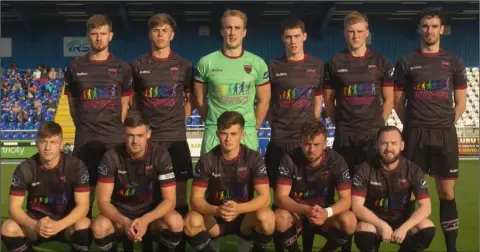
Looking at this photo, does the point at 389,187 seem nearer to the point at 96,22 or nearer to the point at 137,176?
the point at 137,176

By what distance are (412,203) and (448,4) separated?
68.4 ft

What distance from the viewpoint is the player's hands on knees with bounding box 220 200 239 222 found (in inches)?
161

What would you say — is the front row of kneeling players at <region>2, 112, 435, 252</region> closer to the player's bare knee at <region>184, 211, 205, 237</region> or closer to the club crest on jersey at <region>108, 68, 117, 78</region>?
the player's bare knee at <region>184, 211, 205, 237</region>

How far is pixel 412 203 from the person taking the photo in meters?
4.54

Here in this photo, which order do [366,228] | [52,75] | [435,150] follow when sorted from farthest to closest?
[52,75] → [435,150] → [366,228]

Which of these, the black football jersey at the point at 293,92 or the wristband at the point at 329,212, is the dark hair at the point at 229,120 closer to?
the black football jersey at the point at 293,92

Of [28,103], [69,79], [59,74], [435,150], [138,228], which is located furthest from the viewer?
[59,74]

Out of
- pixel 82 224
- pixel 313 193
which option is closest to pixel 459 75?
pixel 313 193

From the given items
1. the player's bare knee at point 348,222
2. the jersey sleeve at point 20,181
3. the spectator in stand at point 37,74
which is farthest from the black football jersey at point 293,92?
the spectator in stand at point 37,74

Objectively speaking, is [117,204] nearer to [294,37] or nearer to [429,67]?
[294,37]

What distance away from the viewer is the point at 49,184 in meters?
4.30

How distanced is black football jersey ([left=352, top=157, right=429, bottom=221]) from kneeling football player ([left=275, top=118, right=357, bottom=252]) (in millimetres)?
131

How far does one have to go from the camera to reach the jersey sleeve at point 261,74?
482 cm

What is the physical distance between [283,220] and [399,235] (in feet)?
2.98
